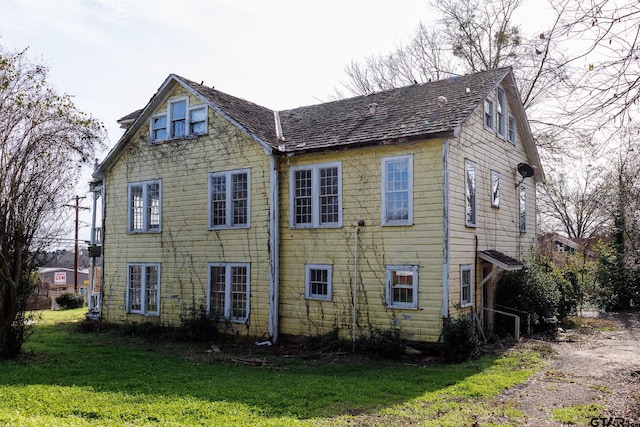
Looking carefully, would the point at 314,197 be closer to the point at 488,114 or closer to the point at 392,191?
the point at 392,191

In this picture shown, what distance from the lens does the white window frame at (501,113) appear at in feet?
58.3

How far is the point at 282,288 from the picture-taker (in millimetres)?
16156

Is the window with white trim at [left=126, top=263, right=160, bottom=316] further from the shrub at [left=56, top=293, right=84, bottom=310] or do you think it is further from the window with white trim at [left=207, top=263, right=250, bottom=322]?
the shrub at [left=56, top=293, right=84, bottom=310]

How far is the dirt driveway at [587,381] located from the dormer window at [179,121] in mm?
12811

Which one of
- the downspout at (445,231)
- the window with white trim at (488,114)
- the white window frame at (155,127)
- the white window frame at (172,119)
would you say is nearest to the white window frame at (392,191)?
the downspout at (445,231)

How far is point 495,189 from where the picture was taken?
1719 cm

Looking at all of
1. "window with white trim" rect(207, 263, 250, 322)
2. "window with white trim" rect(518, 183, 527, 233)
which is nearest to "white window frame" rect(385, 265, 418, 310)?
"window with white trim" rect(207, 263, 250, 322)

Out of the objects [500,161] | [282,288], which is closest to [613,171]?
[500,161]

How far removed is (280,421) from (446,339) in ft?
21.0

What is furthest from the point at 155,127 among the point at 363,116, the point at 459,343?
the point at 459,343

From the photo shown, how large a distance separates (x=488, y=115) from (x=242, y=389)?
39.4 ft

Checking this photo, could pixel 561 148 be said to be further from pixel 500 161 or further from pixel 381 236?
pixel 381 236

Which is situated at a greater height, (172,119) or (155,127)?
(172,119)

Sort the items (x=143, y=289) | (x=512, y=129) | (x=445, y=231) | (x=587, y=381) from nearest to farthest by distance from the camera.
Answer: (x=587, y=381) < (x=445, y=231) < (x=143, y=289) < (x=512, y=129)
